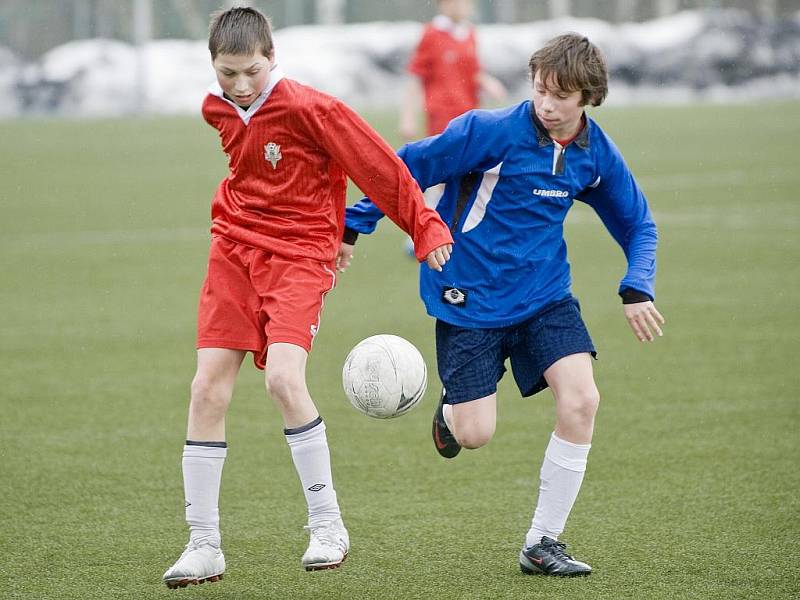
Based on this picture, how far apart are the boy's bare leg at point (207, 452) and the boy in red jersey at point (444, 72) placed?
7.94 meters

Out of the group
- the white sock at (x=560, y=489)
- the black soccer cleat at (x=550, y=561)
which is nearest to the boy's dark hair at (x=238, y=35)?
the white sock at (x=560, y=489)

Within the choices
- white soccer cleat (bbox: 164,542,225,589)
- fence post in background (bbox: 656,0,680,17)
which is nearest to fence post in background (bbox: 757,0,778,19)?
fence post in background (bbox: 656,0,680,17)

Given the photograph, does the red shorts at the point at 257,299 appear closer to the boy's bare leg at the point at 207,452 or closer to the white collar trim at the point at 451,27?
the boy's bare leg at the point at 207,452

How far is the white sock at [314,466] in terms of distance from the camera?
13.3 ft

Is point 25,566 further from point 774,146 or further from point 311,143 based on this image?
point 774,146

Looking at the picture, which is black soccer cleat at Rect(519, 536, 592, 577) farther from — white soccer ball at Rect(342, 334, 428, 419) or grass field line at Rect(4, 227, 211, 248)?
grass field line at Rect(4, 227, 211, 248)

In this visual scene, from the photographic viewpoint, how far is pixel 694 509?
4.86 meters

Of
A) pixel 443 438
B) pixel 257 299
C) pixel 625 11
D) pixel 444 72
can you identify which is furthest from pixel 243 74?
pixel 625 11

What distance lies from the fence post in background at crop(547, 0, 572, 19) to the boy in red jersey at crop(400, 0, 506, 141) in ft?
91.7

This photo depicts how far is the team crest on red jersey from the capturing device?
4.19 m

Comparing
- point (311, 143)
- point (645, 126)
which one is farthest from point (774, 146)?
point (311, 143)

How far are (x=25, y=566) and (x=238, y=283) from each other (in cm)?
115

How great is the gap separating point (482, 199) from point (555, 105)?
431 millimetres

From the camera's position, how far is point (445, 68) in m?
11.9
